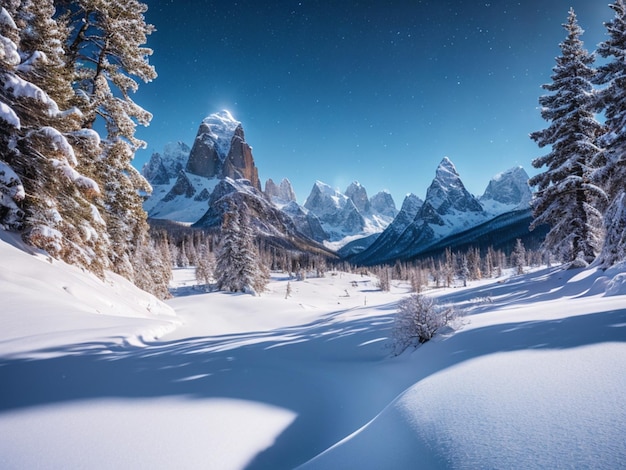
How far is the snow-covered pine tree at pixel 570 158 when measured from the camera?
45.2ft

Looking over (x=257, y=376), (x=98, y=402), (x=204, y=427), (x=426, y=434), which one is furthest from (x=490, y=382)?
(x=98, y=402)

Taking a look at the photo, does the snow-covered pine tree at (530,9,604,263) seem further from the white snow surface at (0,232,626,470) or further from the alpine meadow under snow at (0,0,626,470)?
the white snow surface at (0,232,626,470)

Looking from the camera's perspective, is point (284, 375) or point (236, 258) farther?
point (236, 258)

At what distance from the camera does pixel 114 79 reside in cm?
1194

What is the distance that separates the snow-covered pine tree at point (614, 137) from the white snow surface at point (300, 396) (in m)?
4.27

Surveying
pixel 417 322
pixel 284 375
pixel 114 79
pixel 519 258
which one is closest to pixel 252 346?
pixel 284 375

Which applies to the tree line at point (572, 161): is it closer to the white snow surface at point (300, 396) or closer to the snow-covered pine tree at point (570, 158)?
the snow-covered pine tree at point (570, 158)

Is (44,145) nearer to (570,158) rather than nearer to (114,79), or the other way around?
(114,79)

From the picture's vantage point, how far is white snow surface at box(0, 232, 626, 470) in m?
2.08

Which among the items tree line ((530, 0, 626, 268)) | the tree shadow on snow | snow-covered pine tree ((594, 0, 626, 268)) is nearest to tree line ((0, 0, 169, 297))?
the tree shadow on snow

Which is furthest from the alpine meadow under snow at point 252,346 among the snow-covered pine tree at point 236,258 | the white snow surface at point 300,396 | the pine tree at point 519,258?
the pine tree at point 519,258

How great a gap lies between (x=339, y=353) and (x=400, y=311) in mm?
1848

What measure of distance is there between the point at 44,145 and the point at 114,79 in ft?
16.4

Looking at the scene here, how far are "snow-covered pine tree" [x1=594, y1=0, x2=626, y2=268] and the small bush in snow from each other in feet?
27.9
